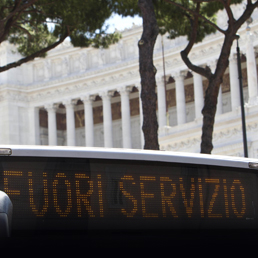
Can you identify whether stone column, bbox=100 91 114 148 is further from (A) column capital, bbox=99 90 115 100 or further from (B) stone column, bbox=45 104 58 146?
(B) stone column, bbox=45 104 58 146

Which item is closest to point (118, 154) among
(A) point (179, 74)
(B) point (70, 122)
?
(A) point (179, 74)

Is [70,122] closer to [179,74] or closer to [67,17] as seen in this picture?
[179,74]

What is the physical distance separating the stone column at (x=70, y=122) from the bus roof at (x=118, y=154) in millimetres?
48662

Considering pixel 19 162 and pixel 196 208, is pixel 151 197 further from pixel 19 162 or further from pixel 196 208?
pixel 19 162

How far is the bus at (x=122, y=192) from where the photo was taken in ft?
13.5

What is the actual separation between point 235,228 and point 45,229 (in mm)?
1367

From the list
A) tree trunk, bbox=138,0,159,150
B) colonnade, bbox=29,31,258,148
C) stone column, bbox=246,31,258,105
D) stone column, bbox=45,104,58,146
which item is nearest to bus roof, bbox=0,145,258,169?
tree trunk, bbox=138,0,159,150

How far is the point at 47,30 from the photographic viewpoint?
20281mm

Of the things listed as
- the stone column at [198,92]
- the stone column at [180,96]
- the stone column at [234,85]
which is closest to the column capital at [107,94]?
the stone column at [180,96]

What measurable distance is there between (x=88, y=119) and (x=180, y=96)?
9.57 m

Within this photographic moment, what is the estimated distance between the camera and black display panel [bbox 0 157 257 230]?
4.11m

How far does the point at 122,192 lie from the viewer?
4203 mm

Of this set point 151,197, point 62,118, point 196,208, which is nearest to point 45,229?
point 151,197

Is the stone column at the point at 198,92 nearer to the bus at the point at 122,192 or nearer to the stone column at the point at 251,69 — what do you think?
the stone column at the point at 251,69
